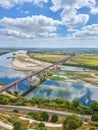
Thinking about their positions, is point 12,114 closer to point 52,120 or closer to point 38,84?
point 52,120

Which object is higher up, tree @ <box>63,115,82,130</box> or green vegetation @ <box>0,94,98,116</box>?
tree @ <box>63,115,82,130</box>

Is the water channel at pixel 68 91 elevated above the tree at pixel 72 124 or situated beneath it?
situated beneath

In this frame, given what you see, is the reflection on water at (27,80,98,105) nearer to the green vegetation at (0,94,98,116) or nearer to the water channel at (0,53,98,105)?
the water channel at (0,53,98,105)

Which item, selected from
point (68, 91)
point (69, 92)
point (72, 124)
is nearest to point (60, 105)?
point (72, 124)

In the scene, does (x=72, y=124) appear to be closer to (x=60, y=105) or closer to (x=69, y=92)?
(x=60, y=105)

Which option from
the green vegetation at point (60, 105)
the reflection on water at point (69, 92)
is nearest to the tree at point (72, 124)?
the green vegetation at point (60, 105)

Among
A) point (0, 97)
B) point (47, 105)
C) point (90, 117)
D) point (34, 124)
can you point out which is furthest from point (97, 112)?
point (0, 97)

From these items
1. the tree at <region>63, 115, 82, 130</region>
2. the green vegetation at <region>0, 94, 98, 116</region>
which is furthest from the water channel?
the tree at <region>63, 115, 82, 130</region>

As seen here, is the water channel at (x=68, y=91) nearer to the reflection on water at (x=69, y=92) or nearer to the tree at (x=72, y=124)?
the reflection on water at (x=69, y=92)

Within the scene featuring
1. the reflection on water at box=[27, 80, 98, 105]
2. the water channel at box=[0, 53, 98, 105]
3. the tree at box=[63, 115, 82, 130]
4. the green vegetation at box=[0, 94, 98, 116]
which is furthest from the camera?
the water channel at box=[0, 53, 98, 105]
